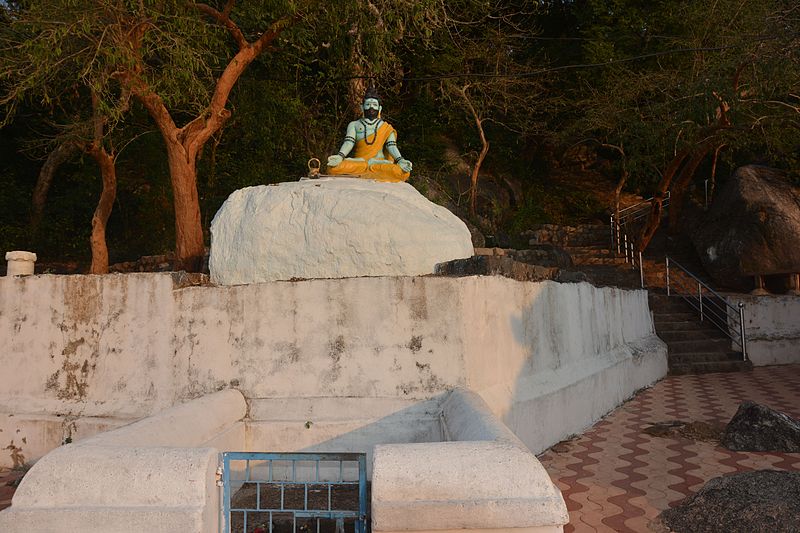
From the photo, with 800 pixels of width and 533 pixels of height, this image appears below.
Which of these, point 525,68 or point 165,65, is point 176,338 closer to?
point 165,65

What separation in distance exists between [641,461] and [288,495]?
3034mm

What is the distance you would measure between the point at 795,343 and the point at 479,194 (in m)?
9.40

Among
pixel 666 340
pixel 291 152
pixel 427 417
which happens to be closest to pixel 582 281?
pixel 427 417

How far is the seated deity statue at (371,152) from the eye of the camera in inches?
247

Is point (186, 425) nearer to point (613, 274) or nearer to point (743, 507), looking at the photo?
point (743, 507)

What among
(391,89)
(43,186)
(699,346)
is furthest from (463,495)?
(43,186)

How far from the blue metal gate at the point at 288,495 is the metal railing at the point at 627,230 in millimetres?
13285

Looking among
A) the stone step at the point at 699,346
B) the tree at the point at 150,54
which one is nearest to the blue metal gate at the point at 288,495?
the tree at the point at 150,54

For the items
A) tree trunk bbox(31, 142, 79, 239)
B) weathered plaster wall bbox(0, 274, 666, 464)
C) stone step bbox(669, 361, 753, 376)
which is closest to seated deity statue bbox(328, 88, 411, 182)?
weathered plaster wall bbox(0, 274, 666, 464)

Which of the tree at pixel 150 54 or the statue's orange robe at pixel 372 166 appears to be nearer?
the statue's orange robe at pixel 372 166

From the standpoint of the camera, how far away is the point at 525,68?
18.0 meters

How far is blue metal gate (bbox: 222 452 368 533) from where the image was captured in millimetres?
2871

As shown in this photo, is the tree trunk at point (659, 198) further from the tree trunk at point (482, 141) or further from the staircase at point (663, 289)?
the tree trunk at point (482, 141)

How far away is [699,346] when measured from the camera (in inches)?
467
